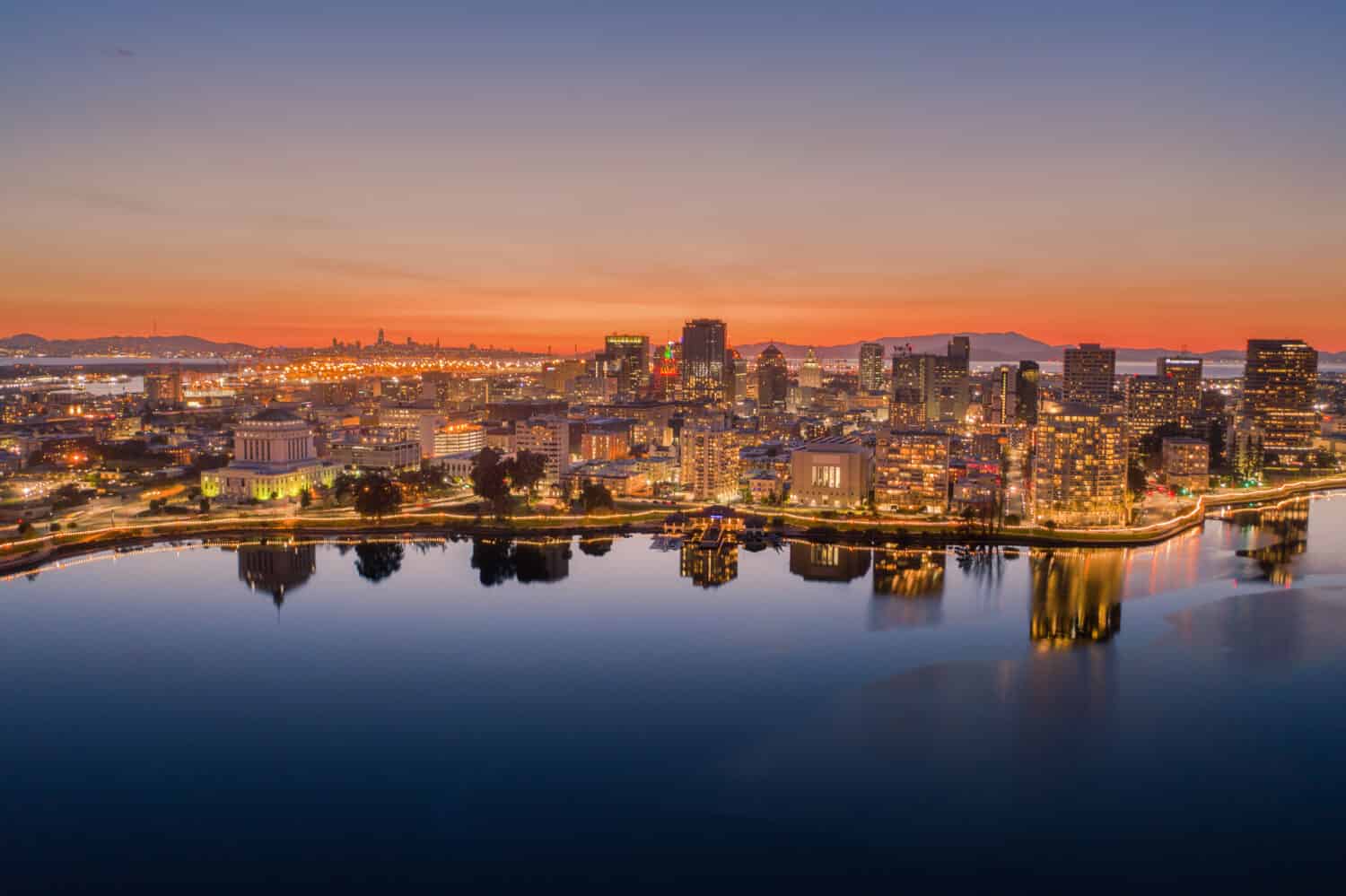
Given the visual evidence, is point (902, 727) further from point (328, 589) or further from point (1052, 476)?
point (1052, 476)

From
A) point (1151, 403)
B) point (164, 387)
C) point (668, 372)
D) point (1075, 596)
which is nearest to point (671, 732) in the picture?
point (1075, 596)

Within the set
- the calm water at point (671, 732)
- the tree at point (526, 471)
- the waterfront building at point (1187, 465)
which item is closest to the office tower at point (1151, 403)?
the waterfront building at point (1187, 465)

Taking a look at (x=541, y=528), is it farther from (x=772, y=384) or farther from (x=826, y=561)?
(x=772, y=384)

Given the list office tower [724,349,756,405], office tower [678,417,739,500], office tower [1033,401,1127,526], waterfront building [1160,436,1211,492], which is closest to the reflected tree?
office tower [678,417,739,500]

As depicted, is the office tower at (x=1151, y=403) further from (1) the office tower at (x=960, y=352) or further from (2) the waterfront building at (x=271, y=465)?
(2) the waterfront building at (x=271, y=465)

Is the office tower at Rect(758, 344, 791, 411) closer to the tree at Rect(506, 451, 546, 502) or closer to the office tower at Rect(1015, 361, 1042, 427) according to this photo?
the office tower at Rect(1015, 361, 1042, 427)

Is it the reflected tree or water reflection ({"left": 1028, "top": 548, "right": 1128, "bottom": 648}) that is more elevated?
water reflection ({"left": 1028, "top": 548, "right": 1128, "bottom": 648})
